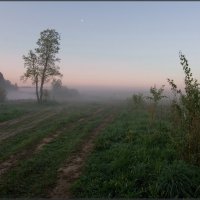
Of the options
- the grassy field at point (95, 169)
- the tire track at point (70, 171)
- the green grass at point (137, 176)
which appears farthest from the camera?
the tire track at point (70, 171)

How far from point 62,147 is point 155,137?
454 cm

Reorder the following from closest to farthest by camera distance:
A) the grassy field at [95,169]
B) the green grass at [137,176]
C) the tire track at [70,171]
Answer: the green grass at [137,176] < the grassy field at [95,169] < the tire track at [70,171]

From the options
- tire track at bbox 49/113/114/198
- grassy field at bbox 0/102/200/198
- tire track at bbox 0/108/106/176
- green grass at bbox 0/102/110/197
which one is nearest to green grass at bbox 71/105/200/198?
grassy field at bbox 0/102/200/198

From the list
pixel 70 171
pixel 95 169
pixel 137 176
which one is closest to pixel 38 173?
pixel 70 171

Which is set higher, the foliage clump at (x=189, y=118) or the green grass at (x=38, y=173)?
the foliage clump at (x=189, y=118)

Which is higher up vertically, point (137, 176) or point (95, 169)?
point (137, 176)

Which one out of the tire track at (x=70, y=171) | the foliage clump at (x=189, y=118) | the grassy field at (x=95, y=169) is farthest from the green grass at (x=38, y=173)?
the foliage clump at (x=189, y=118)

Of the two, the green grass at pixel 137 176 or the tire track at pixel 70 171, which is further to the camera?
the tire track at pixel 70 171

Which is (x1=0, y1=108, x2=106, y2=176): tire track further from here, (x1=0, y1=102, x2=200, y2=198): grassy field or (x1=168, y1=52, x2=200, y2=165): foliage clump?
(x1=168, y1=52, x2=200, y2=165): foliage clump

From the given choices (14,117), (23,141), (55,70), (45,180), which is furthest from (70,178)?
(55,70)

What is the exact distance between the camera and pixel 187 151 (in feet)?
37.3

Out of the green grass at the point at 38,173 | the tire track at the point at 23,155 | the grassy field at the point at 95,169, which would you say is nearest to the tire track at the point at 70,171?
the grassy field at the point at 95,169

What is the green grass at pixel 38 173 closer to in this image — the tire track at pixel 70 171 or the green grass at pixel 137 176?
the tire track at pixel 70 171

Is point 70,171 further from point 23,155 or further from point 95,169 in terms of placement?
point 23,155
